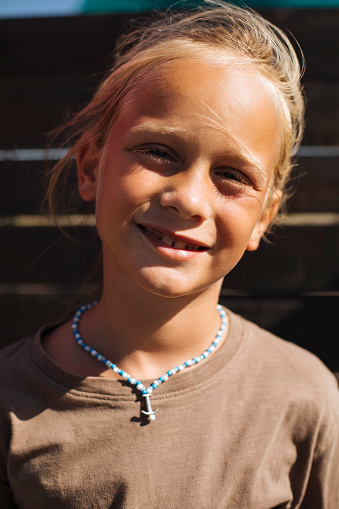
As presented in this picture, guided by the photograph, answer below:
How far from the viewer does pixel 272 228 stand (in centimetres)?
192

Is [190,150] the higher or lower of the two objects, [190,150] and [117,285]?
the higher

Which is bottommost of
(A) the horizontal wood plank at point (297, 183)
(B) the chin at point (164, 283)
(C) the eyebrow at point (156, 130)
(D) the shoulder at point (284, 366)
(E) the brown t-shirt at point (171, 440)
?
(E) the brown t-shirt at point (171, 440)

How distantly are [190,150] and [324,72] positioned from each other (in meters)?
1.02

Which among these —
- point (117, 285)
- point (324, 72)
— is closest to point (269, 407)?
A: point (117, 285)

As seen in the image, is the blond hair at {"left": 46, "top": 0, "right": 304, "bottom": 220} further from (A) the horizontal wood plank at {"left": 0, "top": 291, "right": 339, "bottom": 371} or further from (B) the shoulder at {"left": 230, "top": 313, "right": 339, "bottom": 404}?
(A) the horizontal wood plank at {"left": 0, "top": 291, "right": 339, "bottom": 371}

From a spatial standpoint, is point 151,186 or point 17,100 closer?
point 151,186

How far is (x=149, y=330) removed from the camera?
53.3 inches

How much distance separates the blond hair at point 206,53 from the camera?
1.27 metres

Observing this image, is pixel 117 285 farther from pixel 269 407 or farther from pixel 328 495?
pixel 328 495

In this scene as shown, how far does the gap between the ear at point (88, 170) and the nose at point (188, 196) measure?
33 cm

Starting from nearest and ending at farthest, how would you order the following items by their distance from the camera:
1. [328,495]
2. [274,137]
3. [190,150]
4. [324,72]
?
[190,150] < [274,137] < [328,495] < [324,72]

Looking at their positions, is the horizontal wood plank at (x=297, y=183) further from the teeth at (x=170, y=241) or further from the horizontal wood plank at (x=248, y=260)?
the teeth at (x=170, y=241)

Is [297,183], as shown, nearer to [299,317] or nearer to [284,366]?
[299,317]

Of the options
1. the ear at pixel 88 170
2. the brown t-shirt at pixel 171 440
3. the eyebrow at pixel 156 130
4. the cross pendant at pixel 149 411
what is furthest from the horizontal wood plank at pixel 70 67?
the cross pendant at pixel 149 411
